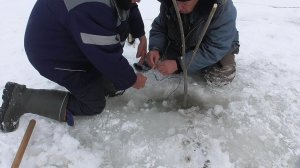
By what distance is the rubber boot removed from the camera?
7.40 ft

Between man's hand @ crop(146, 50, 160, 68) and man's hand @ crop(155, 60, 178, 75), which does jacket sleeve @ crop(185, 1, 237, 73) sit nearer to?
man's hand @ crop(155, 60, 178, 75)

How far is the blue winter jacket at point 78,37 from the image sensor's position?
1.77 meters

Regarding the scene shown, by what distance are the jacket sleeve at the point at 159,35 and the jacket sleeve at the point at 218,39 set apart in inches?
12.8

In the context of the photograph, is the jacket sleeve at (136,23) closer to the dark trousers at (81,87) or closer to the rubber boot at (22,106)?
the dark trousers at (81,87)

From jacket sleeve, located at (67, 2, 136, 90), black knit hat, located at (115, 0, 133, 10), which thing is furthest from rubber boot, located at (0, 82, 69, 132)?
black knit hat, located at (115, 0, 133, 10)

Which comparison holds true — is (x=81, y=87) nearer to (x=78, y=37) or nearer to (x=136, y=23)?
(x=78, y=37)

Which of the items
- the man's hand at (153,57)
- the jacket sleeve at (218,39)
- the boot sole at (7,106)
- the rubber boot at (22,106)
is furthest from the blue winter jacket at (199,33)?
the boot sole at (7,106)

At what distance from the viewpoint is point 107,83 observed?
8.14 feet

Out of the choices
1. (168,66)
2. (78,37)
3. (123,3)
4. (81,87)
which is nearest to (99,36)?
(78,37)

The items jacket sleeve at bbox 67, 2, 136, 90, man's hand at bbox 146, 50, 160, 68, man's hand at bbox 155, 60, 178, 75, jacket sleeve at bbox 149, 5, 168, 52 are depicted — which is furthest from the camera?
jacket sleeve at bbox 149, 5, 168, 52

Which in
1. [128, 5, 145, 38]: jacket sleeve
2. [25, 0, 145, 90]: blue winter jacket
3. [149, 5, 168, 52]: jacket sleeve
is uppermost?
[25, 0, 145, 90]: blue winter jacket

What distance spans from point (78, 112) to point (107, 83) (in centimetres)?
31

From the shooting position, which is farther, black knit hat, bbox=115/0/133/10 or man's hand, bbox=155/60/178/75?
man's hand, bbox=155/60/178/75

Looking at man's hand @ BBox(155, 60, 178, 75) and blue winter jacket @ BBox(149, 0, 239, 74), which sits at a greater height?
blue winter jacket @ BBox(149, 0, 239, 74)
